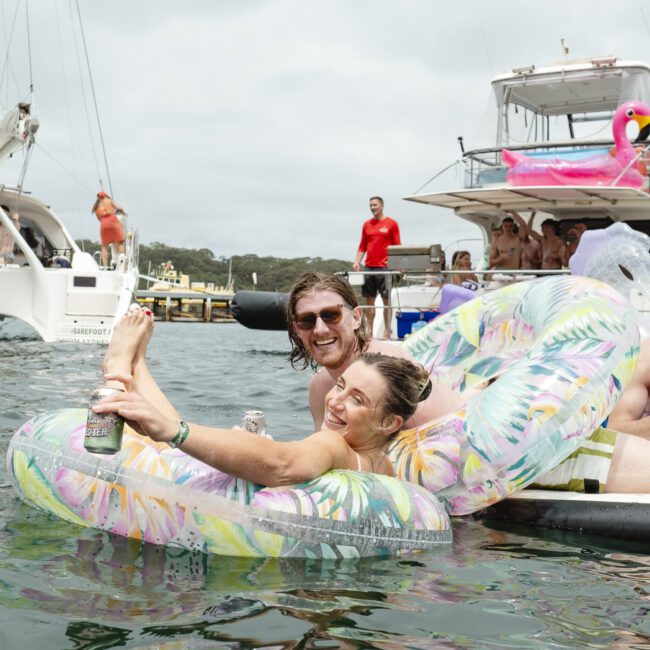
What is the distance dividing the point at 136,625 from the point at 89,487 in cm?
108

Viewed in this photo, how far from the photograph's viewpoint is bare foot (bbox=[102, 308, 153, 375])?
3.74 meters

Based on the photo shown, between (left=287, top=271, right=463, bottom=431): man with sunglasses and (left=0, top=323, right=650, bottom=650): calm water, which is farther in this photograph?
(left=287, top=271, right=463, bottom=431): man with sunglasses

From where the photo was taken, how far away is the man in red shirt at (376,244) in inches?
501

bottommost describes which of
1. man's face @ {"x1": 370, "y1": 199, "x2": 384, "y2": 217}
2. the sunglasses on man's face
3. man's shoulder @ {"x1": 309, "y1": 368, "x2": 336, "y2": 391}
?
man's shoulder @ {"x1": 309, "y1": 368, "x2": 336, "y2": 391}

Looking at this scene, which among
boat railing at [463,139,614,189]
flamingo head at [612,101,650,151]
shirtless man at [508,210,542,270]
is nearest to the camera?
shirtless man at [508,210,542,270]

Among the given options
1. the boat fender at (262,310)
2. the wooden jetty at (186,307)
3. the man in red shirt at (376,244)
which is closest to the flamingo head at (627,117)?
the man in red shirt at (376,244)

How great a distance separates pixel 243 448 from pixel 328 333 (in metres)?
1.12

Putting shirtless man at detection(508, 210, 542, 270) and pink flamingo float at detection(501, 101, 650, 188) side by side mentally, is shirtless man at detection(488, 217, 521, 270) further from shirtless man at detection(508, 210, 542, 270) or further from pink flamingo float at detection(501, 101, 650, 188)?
pink flamingo float at detection(501, 101, 650, 188)

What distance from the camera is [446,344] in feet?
16.4

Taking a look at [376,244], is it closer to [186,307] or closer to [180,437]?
[180,437]

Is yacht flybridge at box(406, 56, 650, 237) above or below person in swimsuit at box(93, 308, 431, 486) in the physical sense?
above

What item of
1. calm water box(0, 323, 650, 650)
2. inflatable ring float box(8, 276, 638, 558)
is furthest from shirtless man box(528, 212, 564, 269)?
calm water box(0, 323, 650, 650)

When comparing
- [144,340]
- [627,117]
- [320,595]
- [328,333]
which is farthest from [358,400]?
[627,117]

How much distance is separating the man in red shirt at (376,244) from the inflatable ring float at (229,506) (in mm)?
9148
